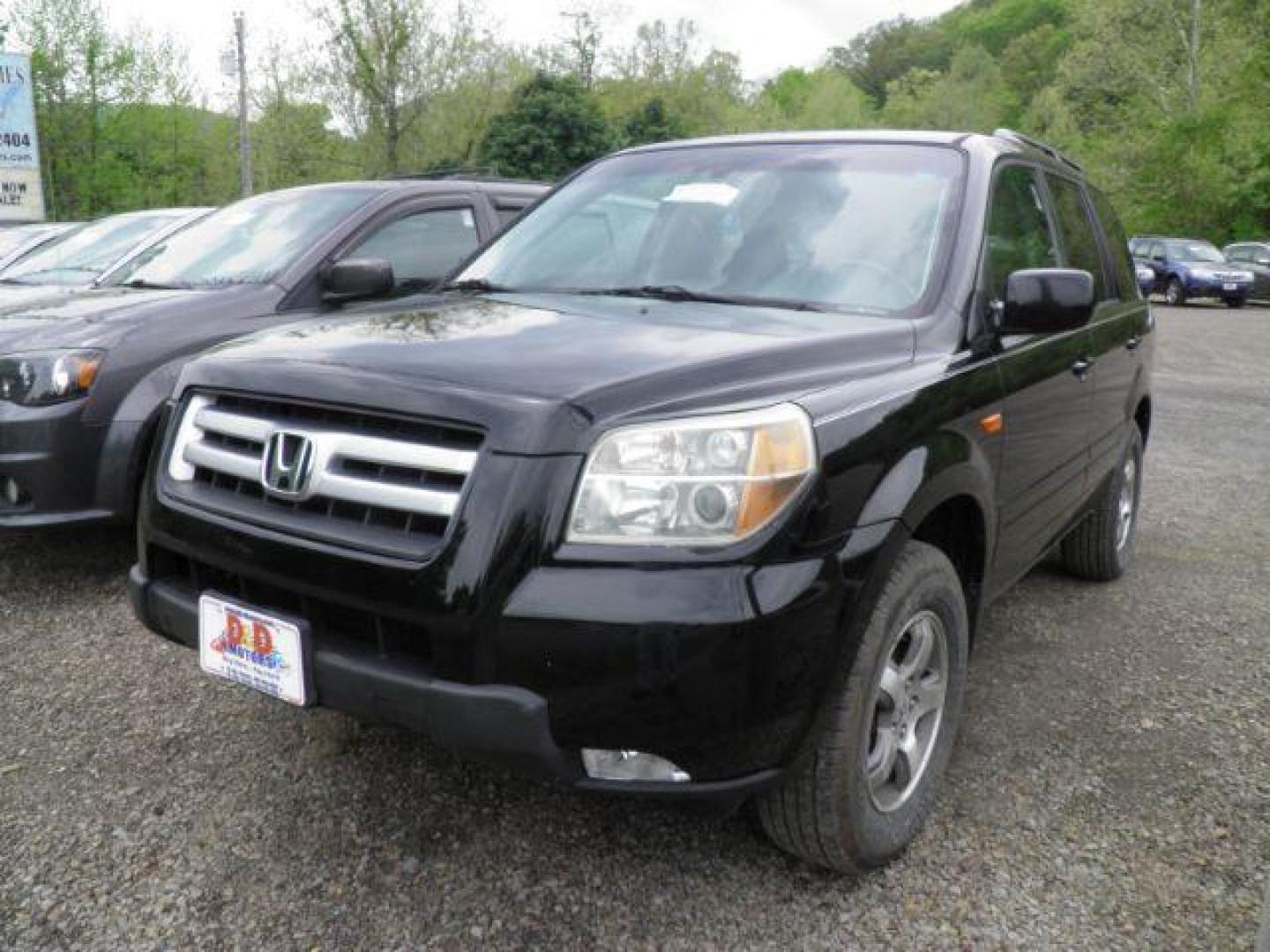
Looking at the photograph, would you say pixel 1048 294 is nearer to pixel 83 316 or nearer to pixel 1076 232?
pixel 1076 232

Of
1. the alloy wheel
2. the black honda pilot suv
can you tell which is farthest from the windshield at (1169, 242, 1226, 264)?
the alloy wheel

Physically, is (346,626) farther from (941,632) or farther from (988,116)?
(988,116)

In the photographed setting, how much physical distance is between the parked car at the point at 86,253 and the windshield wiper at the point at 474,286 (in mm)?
2661

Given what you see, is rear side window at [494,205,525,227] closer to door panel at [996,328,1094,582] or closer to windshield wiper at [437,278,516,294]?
windshield wiper at [437,278,516,294]

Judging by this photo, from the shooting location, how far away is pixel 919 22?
106 m

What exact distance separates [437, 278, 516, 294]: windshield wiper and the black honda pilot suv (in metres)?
0.22

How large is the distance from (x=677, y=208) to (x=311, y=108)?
1246 inches

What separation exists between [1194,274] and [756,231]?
24.3 metres

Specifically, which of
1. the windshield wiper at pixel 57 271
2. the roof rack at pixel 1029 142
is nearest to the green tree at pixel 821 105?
the windshield wiper at pixel 57 271

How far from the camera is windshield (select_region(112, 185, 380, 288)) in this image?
→ 15.3ft

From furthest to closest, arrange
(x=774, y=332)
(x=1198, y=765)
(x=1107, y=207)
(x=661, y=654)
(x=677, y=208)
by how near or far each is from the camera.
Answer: (x=1107, y=207) < (x=677, y=208) < (x=1198, y=765) < (x=774, y=332) < (x=661, y=654)

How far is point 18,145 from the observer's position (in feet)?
58.4

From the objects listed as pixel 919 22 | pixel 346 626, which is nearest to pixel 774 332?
pixel 346 626

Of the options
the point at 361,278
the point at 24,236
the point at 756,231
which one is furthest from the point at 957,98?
the point at 756,231
